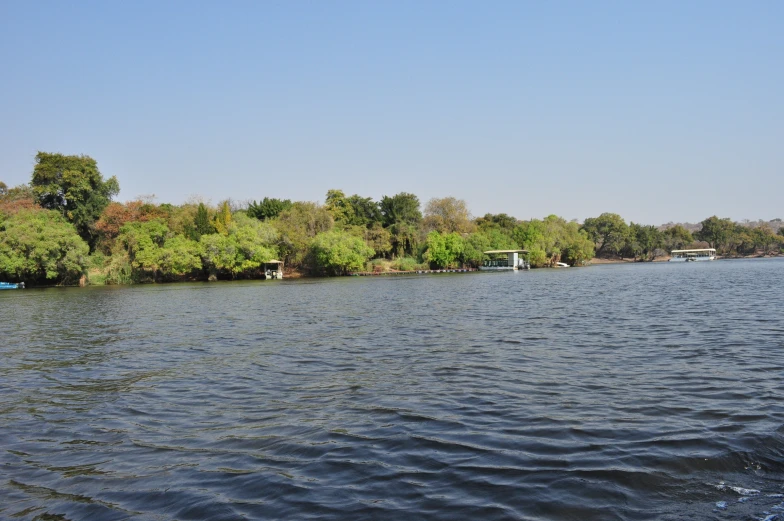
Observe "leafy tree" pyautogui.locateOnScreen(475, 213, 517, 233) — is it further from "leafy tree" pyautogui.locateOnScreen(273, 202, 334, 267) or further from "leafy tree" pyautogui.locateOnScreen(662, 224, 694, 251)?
"leafy tree" pyautogui.locateOnScreen(662, 224, 694, 251)

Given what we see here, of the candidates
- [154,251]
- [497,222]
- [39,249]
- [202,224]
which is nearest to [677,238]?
[497,222]

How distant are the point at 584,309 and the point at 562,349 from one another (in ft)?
36.3

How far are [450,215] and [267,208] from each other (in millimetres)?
32223

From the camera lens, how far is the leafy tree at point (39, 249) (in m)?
54.8

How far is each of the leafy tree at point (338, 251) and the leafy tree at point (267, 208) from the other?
14.1 metres

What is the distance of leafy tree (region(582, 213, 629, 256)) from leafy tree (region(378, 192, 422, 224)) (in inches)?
2242

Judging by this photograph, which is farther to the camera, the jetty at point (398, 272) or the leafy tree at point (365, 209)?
the leafy tree at point (365, 209)

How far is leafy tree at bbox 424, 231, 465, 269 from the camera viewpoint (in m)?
85.1

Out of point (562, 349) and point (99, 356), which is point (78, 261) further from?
point (562, 349)

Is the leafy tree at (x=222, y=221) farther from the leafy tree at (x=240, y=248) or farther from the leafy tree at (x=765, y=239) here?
the leafy tree at (x=765, y=239)

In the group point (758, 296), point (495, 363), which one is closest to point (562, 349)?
point (495, 363)

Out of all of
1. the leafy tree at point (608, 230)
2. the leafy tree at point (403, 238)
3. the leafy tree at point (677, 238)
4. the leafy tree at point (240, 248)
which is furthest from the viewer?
the leafy tree at point (677, 238)

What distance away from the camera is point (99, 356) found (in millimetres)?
15375

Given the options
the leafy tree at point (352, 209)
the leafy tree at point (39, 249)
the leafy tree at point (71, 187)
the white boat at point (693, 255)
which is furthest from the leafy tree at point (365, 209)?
the white boat at point (693, 255)
